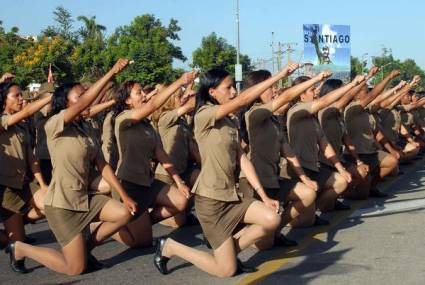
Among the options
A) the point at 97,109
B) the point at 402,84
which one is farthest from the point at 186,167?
the point at 402,84

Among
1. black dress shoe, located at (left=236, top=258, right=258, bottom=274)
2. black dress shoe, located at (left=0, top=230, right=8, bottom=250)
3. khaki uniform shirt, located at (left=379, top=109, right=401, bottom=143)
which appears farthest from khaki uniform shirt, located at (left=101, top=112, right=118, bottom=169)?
khaki uniform shirt, located at (left=379, top=109, right=401, bottom=143)

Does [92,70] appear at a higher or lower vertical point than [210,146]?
higher

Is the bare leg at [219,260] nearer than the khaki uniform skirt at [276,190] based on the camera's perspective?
Yes

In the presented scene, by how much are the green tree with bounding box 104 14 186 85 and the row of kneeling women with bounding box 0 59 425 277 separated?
2961 cm

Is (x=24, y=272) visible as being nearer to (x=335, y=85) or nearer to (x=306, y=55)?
(x=335, y=85)

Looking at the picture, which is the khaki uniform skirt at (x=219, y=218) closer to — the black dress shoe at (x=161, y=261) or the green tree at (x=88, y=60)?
the black dress shoe at (x=161, y=261)

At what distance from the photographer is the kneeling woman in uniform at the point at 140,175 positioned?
6238 mm

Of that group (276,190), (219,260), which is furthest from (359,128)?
(219,260)

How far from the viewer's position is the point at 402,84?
9.79 meters

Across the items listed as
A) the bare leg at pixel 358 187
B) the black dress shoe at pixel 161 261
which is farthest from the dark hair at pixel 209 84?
the bare leg at pixel 358 187

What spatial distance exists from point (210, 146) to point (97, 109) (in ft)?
9.68

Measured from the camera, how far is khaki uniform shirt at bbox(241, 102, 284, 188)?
20.4 feet

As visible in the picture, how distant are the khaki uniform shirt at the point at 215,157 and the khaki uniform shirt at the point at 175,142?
2.39m

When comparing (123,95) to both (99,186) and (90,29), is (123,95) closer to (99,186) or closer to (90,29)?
(99,186)
